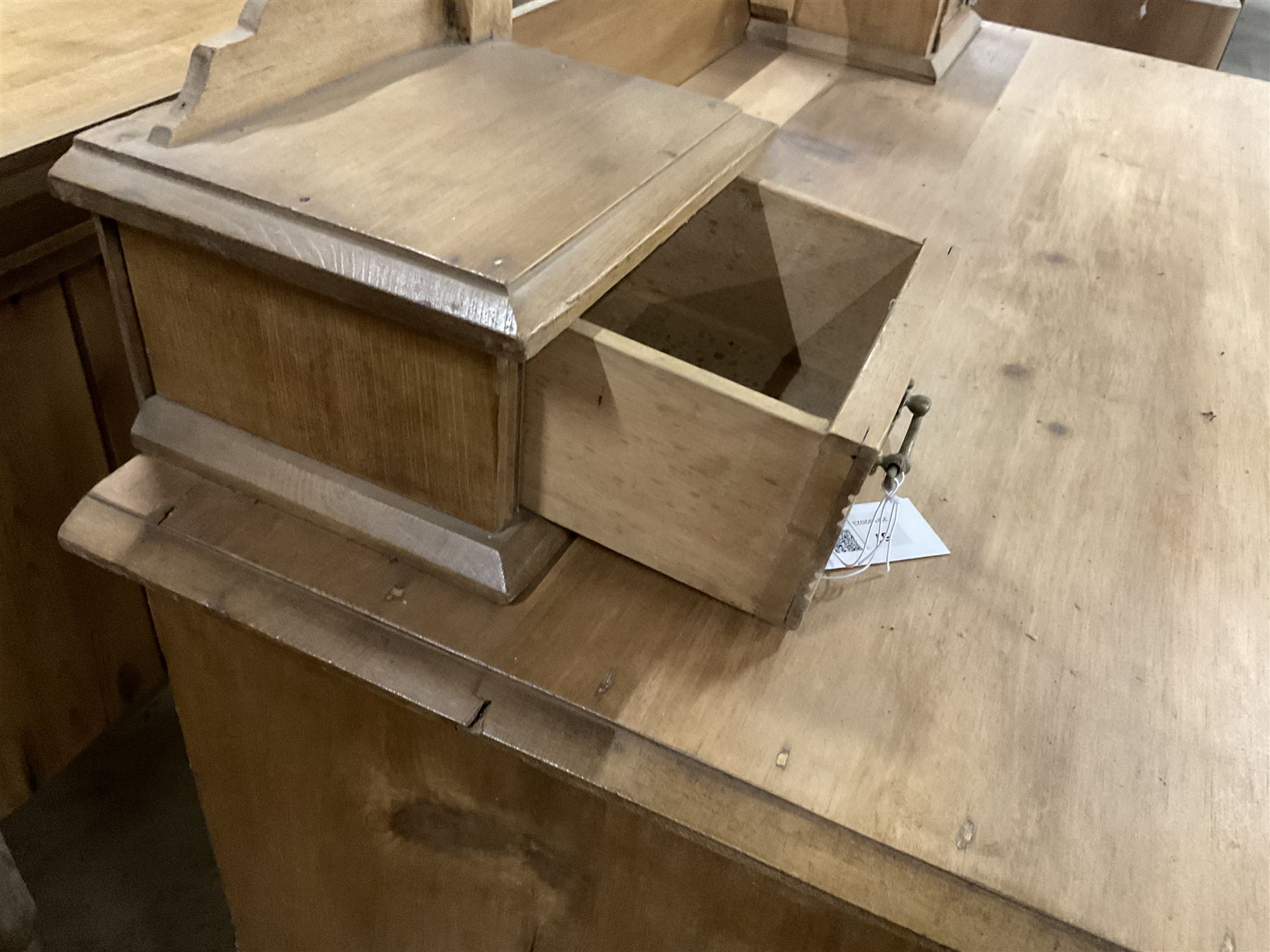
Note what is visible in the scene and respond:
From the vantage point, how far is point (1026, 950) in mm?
487

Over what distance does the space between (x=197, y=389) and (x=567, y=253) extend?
0.29 m

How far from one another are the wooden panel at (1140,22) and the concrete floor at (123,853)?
243 cm

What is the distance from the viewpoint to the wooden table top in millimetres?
512

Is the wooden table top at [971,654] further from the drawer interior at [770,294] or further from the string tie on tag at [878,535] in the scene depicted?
the drawer interior at [770,294]

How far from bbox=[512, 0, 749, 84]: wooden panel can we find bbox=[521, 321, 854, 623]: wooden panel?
525mm

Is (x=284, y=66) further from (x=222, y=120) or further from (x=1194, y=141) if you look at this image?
(x=1194, y=141)

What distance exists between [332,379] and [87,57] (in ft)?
1.70

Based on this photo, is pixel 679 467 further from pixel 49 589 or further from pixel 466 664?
pixel 49 589

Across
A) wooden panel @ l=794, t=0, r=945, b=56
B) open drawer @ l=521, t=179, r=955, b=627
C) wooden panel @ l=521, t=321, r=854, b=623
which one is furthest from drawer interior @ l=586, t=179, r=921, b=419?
wooden panel @ l=794, t=0, r=945, b=56

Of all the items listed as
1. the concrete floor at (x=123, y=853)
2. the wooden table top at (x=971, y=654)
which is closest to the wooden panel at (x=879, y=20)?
A: the wooden table top at (x=971, y=654)

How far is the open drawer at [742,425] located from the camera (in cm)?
51

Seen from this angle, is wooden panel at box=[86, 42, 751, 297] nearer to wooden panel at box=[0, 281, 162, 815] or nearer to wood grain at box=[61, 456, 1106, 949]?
wood grain at box=[61, 456, 1106, 949]

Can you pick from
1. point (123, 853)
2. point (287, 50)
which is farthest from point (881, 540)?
point (123, 853)

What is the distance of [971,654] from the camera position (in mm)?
608
